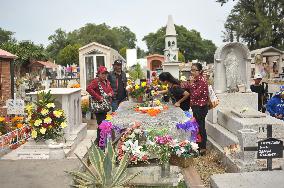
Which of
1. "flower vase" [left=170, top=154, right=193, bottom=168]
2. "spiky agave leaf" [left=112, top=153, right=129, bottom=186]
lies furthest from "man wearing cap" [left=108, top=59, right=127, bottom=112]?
"spiky agave leaf" [left=112, top=153, right=129, bottom=186]

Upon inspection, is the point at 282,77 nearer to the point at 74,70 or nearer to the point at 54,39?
the point at 74,70

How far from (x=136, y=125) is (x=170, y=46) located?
1390cm

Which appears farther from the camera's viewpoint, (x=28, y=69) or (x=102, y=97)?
(x=28, y=69)

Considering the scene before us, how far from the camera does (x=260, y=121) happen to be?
7.48 meters

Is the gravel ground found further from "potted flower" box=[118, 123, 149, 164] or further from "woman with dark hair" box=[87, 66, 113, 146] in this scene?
"woman with dark hair" box=[87, 66, 113, 146]

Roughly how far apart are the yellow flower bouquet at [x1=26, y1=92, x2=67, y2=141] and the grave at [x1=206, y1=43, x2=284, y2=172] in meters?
3.37

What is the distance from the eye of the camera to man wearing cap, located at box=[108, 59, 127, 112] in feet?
31.9

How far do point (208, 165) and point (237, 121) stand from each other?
106 cm

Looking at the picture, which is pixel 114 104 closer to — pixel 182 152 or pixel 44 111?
pixel 44 111

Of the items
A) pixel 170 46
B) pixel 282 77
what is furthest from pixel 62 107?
pixel 282 77

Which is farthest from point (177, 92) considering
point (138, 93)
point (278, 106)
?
point (278, 106)

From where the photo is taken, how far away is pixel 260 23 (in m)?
46.4

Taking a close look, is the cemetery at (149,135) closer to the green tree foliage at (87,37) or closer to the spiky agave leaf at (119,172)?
the spiky agave leaf at (119,172)

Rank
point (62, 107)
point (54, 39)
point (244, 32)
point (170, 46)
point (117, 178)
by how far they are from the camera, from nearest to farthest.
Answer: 1. point (117, 178)
2. point (62, 107)
3. point (170, 46)
4. point (244, 32)
5. point (54, 39)
